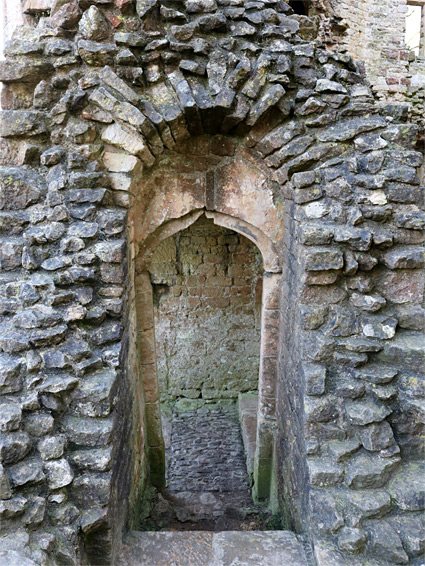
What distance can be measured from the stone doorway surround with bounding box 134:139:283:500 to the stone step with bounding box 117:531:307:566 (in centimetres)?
135

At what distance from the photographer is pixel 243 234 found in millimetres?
3818

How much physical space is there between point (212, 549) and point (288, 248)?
2.26 meters

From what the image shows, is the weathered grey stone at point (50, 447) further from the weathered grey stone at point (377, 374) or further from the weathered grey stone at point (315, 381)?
the weathered grey stone at point (377, 374)

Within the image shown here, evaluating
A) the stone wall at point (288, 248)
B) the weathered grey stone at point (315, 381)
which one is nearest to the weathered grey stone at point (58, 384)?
the stone wall at point (288, 248)

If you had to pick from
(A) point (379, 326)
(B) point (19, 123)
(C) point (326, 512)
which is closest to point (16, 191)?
(B) point (19, 123)

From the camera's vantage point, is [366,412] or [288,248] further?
[288,248]

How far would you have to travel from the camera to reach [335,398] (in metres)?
2.81

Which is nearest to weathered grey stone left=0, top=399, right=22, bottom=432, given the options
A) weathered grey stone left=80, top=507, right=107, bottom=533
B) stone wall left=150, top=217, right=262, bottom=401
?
weathered grey stone left=80, top=507, right=107, bottom=533

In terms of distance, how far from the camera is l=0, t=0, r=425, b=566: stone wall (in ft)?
8.31

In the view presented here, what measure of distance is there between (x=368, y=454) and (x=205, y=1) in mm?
3321

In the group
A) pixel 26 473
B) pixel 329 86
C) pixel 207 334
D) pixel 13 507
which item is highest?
pixel 329 86

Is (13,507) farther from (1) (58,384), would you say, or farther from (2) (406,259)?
(2) (406,259)

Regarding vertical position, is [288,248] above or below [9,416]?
above

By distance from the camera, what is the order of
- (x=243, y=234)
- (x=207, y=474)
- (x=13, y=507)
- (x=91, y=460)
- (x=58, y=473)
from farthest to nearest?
(x=207, y=474) < (x=243, y=234) < (x=91, y=460) < (x=58, y=473) < (x=13, y=507)
